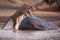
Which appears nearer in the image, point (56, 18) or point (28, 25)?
point (28, 25)

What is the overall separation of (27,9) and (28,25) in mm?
140

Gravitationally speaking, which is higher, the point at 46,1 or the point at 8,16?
the point at 46,1

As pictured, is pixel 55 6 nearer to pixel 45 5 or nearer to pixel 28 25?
pixel 45 5

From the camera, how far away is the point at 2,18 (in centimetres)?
202

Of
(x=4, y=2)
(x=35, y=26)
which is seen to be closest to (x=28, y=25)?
(x=35, y=26)

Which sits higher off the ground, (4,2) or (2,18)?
(4,2)

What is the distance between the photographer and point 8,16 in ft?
6.61

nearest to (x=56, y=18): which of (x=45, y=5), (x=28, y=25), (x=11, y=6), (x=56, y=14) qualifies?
(x=56, y=14)

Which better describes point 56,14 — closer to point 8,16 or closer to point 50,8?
point 50,8

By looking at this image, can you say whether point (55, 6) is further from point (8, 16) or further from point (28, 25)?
point (28, 25)

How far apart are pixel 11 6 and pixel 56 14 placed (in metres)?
0.55

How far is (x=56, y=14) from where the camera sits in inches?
81.7

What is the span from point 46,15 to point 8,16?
1.47 feet

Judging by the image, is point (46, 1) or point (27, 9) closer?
point (27, 9)
